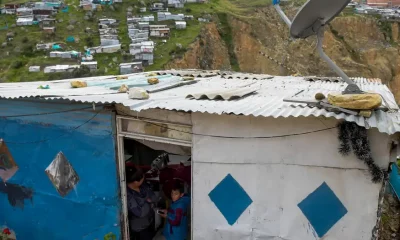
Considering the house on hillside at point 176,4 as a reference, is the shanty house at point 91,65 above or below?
below

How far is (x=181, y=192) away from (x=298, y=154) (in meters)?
1.65

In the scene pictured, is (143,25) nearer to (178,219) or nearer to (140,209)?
(140,209)

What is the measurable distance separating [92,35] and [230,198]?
34.6 m

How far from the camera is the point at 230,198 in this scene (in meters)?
4.02

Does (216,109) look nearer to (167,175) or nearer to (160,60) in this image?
(167,175)

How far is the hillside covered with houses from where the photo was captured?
2997 centimetres

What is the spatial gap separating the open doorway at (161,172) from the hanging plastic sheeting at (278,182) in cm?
70

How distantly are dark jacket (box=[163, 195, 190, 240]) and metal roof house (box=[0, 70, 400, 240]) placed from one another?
15.9 inches

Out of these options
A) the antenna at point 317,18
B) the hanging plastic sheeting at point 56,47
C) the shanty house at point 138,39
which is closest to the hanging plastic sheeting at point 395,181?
the antenna at point 317,18

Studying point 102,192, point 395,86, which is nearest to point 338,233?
point 102,192

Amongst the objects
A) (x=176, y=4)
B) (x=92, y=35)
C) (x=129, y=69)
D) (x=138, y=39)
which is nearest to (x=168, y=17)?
(x=176, y=4)

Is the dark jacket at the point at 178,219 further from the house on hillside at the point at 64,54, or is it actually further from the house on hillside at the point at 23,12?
the house on hillside at the point at 23,12

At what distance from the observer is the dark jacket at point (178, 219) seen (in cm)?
456

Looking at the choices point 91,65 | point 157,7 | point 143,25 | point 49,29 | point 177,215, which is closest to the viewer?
point 177,215
